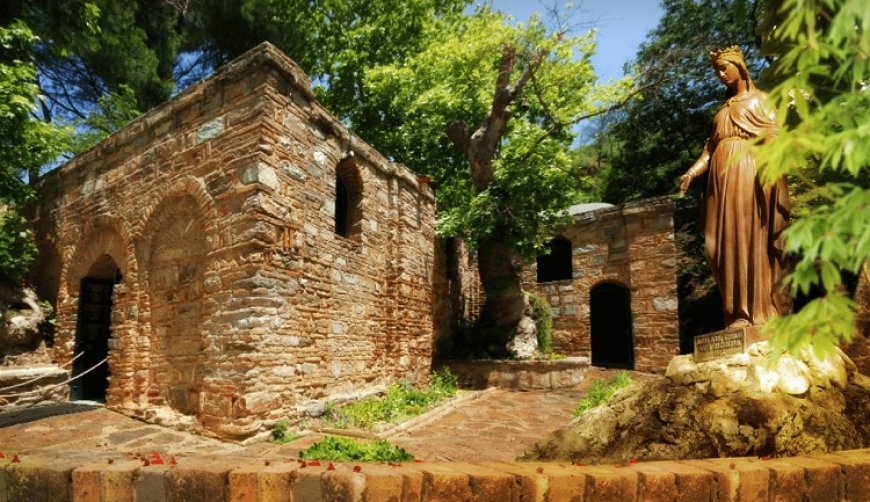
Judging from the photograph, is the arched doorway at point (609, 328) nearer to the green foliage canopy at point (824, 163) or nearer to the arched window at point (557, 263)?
the arched window at point (557, 263)

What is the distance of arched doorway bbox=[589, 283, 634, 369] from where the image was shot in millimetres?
14789

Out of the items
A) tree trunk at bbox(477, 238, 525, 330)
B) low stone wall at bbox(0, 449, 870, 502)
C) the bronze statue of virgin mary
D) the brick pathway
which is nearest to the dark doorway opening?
the brick pathway

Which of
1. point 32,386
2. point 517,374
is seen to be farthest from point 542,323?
point 32,386

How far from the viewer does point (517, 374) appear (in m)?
9.93

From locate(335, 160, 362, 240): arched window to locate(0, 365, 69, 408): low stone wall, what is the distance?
468 cm

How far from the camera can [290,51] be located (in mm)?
16391

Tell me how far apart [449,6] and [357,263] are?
12.2 meters

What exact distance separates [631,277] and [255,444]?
31.7 feet

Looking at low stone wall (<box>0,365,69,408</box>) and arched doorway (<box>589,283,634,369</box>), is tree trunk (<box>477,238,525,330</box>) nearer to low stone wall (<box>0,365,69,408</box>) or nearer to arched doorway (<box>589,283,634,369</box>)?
arched doorway (<box>589,283,634,369</box>)

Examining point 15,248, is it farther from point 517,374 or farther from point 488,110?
point 488,110

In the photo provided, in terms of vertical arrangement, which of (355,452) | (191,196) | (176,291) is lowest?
(355,452)

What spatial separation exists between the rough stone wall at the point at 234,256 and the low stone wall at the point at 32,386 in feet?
2.02

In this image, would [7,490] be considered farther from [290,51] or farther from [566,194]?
[290,51]

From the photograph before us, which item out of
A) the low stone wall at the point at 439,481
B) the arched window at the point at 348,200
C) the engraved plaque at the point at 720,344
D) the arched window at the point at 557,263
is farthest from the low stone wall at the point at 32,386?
A: the arched window at the point at 557,263
